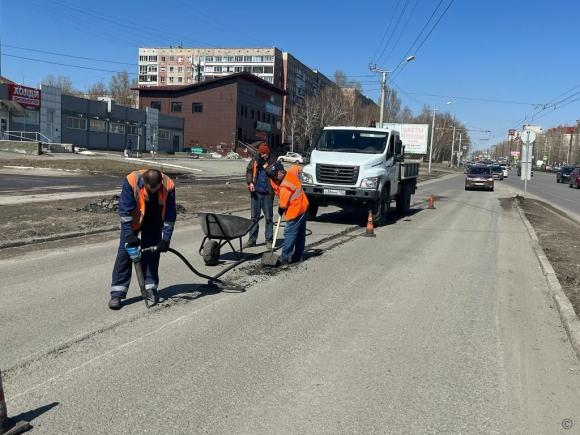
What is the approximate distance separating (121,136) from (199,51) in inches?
2986

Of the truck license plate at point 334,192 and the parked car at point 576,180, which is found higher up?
the parked car at point 576,180

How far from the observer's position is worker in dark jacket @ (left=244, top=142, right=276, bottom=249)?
10281mm

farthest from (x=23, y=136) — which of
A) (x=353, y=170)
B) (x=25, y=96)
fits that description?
(x=353, y=170)

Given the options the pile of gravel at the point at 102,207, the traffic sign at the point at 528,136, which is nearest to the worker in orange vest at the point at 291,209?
the pile of gravel at the point at 102,207

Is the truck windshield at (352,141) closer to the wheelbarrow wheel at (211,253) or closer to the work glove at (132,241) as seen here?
the wheelbarrow wheel at (211,253)

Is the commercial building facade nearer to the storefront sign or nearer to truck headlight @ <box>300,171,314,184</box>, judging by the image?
the storefront sign

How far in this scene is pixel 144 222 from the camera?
601cm

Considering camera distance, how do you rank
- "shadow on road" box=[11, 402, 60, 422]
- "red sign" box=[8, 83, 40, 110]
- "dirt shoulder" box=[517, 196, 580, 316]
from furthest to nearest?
"red sign" box=[8, 83, 40, 110] → "dirt shoulder" box=[517, 196, 580, 316] → "shadow on road" box=[11, 402, 60, 422]

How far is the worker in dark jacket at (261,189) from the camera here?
33.7 feet

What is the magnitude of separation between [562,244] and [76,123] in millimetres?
54410

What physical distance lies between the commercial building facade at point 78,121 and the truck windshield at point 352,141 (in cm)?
4104

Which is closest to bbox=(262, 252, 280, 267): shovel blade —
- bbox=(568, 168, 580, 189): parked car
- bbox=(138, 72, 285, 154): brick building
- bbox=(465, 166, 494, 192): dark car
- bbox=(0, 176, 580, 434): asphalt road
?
bbox=(0, 176, 580, 434): asphalt road

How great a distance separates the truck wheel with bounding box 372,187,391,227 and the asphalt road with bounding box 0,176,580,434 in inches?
229

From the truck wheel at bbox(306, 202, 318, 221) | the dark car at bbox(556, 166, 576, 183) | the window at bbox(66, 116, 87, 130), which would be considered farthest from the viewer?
the window at bbox(66, 116, 87, 130)
